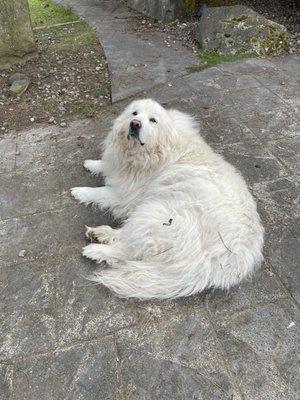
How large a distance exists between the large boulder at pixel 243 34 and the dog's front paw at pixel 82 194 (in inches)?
172

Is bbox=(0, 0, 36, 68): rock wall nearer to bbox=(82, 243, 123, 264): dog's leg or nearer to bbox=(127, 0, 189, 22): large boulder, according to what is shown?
bbox=(127, 0, 189, 22): large boulder

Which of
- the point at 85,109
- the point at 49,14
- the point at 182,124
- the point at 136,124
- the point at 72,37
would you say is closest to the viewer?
the point at 136,124

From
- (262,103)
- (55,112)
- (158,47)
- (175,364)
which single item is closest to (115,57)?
(158,47)

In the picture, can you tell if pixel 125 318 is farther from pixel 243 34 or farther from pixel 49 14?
pixel 49 14

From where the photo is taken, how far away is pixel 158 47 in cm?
737

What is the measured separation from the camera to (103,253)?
10.5ft

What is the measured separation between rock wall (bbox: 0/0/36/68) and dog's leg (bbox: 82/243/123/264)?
4.47 metres

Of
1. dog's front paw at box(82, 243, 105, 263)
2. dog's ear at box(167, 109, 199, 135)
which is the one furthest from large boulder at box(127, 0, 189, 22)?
A: dog's front paw at box(82, 243, 105, 263)

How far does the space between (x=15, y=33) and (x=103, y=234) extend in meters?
4.50

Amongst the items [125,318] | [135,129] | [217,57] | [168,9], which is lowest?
[125,318]

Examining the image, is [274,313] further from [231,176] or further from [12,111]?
[12,111]

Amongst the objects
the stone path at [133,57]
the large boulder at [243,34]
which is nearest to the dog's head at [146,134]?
the stone path at [133,57]

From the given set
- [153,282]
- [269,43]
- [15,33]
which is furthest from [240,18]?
[153,282]

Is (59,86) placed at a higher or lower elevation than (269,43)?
lower
